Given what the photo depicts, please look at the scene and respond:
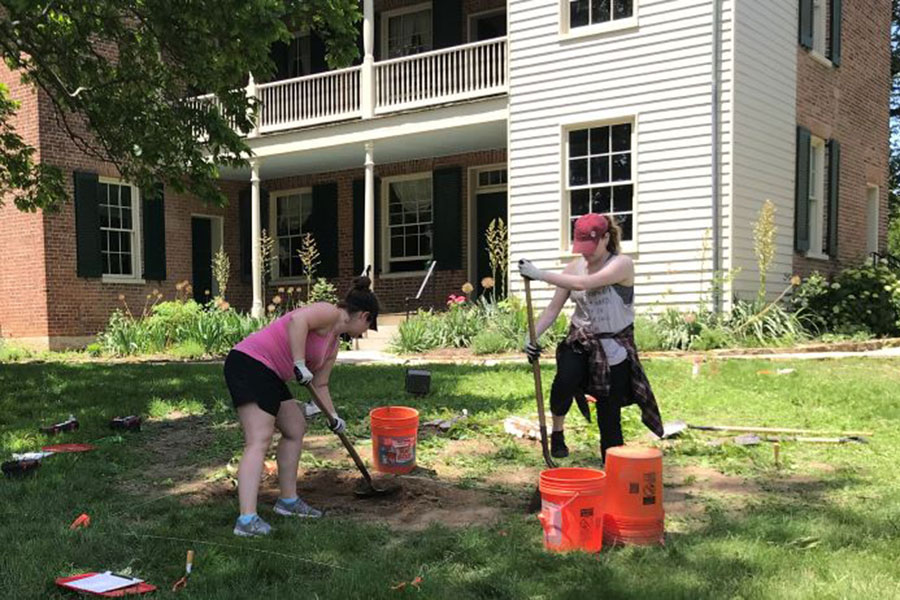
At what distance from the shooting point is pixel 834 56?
1364cm

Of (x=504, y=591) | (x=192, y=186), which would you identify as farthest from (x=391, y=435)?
(x=192, y=186)

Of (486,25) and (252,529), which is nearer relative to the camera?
(252,529)

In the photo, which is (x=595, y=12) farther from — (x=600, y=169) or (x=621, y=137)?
(x=600, y=169)

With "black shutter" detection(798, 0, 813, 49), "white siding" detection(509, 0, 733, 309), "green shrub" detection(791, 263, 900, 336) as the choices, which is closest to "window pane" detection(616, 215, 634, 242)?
"white siding" detection(509, 0, 733, 309)

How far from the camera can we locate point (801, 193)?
12570 millimetres

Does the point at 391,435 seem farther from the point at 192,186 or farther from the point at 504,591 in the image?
the point at 192,186

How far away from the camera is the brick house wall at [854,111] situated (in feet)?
43.1

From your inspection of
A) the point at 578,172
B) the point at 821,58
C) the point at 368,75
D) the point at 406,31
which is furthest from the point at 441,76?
the point at 821,58

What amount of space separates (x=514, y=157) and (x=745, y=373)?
5.76 m

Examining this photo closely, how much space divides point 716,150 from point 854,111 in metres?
5.71

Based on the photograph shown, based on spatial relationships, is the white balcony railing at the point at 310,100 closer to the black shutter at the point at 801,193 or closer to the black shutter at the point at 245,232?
the black shutter at the point at 245,232

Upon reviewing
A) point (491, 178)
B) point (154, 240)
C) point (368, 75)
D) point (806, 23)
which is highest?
point (806, 23)

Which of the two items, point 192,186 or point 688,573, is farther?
point 192,186

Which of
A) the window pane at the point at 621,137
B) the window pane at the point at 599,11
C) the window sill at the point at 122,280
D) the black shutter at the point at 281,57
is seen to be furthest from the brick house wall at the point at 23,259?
the window pane at the point at 621,137
